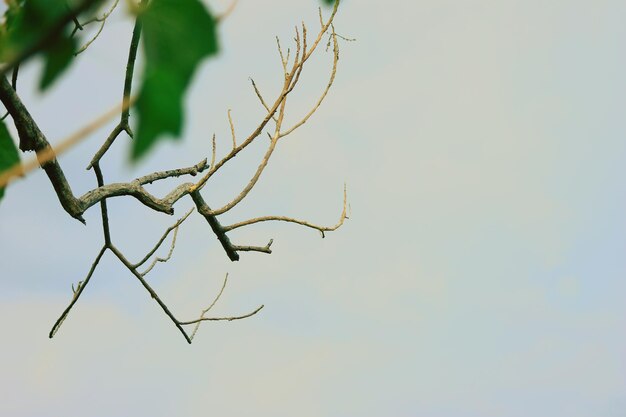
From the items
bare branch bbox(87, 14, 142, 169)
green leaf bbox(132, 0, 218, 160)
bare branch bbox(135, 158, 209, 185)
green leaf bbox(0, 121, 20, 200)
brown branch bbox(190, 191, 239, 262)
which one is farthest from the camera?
brown branch bbox(190, 191, 239, 262)

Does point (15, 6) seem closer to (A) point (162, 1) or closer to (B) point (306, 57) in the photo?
(A) point (162, 1)

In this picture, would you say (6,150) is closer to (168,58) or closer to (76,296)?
(168,58)

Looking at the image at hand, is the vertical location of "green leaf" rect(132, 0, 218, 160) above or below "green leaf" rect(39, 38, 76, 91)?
below

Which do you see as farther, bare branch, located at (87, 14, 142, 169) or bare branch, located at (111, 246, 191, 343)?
bare branch, located at (111, 246, 191, 343)

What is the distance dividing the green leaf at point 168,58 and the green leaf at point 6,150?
0.29 m

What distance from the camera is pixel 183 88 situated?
0.37m

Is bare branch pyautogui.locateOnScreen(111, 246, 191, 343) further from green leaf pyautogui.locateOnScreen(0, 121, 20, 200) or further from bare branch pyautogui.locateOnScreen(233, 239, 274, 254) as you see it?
green leaf pyautogui.locateOnScreen(0, 121, 20, 200)

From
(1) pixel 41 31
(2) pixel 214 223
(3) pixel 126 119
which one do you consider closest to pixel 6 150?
(1) pixel 41 31

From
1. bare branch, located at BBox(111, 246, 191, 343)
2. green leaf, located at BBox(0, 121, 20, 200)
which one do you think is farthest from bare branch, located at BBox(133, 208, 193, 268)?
green leaf, located at BBox(0, 121, 20, 200)

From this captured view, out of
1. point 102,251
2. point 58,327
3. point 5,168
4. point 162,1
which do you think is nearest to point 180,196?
point 102,251

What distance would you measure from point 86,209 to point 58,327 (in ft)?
2.85

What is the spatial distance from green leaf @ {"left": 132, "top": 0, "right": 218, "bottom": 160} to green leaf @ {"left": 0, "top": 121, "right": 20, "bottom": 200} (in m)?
0.29

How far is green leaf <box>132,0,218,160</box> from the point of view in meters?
0.34

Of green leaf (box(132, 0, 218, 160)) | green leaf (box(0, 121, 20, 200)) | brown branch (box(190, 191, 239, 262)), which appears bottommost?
green leaf (box(132, 0, 218, 160))
